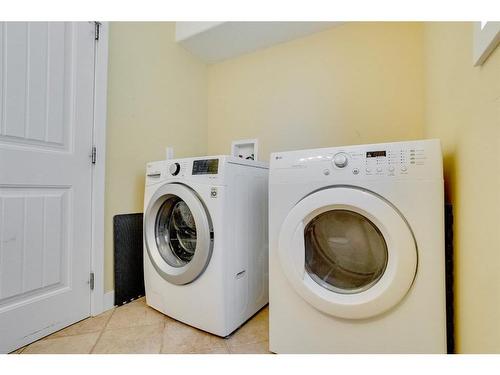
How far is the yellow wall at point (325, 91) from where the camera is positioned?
145 centimetres

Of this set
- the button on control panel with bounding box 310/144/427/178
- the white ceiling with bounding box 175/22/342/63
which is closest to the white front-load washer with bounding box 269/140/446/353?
the button on control panel with bounding box 310/144/427/178

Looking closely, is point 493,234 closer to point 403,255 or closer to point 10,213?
point 403,255

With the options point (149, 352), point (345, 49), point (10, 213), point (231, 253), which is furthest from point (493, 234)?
point (10, 213)

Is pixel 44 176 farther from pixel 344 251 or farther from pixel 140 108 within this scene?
pixel 344 251

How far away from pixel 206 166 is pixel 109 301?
95cm

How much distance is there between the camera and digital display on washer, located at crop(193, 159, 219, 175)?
1.08 m

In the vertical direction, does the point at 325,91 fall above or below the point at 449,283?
above

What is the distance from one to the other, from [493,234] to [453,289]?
359 millimetres

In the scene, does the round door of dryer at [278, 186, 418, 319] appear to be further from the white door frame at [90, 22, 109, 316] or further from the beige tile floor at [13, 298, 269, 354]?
the white door frame at [90, 22, 109, 316]

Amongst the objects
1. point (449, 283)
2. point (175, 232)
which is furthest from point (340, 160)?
point (175, 232)

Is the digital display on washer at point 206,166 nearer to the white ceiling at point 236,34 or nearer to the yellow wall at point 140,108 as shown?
the yellow wall at point 140,108

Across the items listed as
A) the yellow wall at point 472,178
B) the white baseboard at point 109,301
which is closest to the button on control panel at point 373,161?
the yellow wall at point 472,178

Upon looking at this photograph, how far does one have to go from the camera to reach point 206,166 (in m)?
1.11

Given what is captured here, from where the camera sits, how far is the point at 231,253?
109 cm
